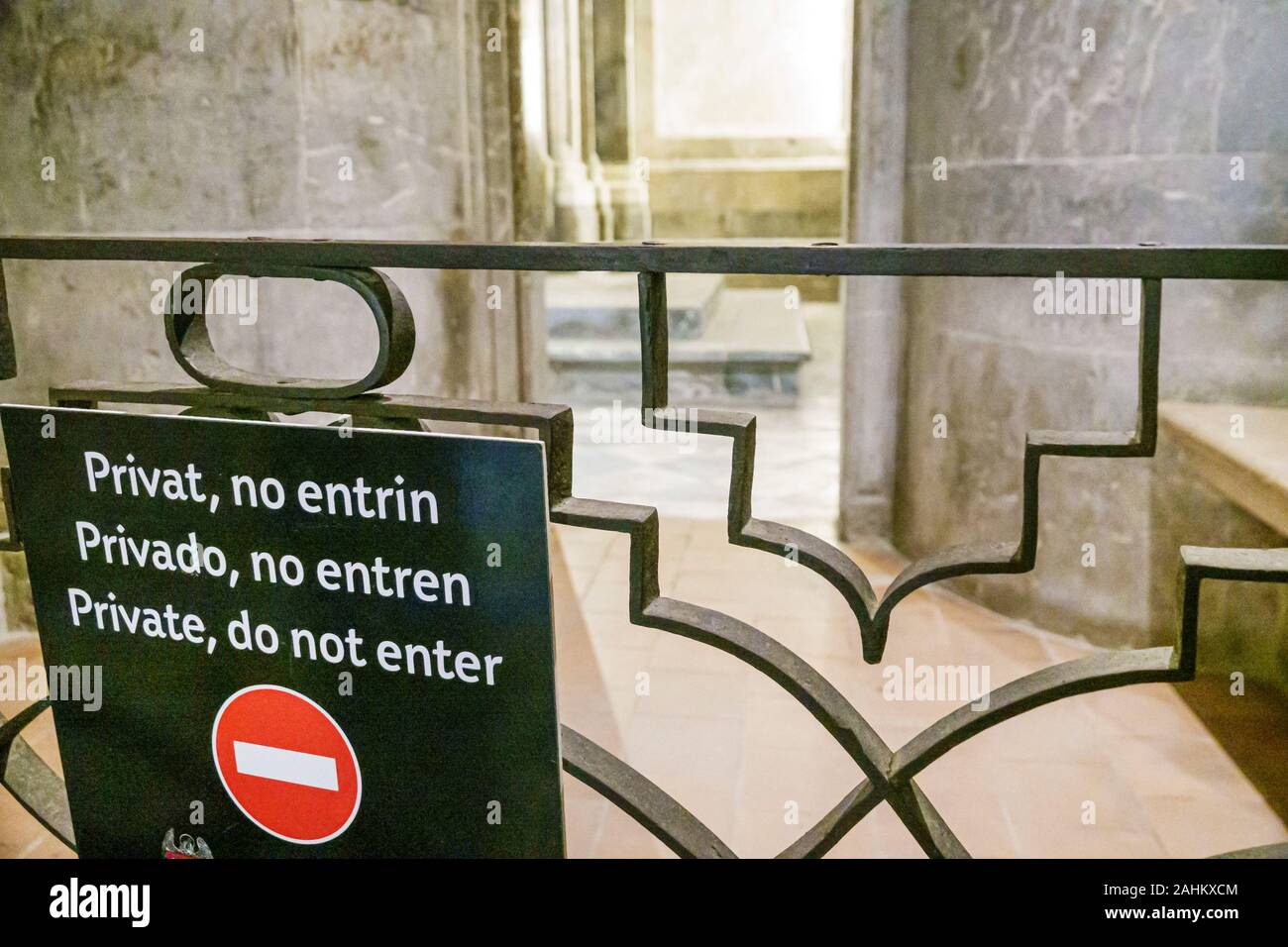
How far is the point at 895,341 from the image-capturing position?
4.13m

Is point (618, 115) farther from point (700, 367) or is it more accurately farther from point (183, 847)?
point (183, 847)

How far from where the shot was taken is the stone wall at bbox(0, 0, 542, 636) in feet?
9.94

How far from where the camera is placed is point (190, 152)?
3127 mm

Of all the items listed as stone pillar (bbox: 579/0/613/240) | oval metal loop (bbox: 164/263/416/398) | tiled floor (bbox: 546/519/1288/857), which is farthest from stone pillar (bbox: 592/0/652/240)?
oval metal loop (bbox: 164/263/416/398)

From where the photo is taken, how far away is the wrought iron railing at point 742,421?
3.48 ft

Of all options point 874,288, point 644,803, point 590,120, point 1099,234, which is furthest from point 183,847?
point 590,120

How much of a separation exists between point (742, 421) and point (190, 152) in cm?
252

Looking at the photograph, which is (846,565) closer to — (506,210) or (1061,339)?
(1061,339)

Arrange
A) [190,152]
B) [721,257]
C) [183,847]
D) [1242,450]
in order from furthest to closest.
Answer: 1. [190,152]
2. [1242,450]
3. [183,847]
4. [721,257]

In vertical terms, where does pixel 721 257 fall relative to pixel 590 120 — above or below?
below

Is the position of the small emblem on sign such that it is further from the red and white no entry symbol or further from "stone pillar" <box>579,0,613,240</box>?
"stone pillar" <box>579,0,613,240</box>

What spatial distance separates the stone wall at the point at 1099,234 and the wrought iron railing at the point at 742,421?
2.08 m
